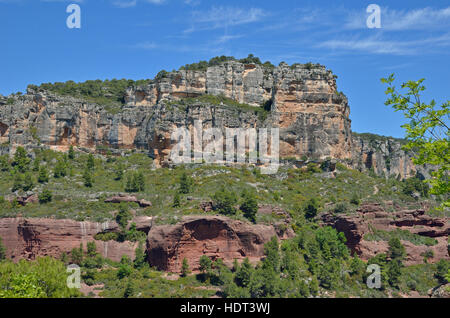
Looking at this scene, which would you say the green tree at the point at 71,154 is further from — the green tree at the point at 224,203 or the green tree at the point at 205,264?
the green tree at the point at 205,264

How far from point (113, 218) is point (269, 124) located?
38.7m

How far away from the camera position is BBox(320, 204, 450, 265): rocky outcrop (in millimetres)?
71750

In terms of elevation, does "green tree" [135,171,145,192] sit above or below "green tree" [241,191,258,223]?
above

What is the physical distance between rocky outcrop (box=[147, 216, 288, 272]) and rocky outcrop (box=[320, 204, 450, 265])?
43.1 ft

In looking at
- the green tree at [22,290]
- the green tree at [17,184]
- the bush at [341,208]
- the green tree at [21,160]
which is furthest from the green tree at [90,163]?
the green tree at [22,290]

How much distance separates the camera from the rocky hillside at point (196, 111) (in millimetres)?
94125

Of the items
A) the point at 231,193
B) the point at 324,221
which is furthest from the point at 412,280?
the point at 231,193

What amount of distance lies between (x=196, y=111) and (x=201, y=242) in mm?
33581

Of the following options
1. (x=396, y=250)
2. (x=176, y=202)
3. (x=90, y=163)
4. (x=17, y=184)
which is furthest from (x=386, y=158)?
(x=17, y=184)

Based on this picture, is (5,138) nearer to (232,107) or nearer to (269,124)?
(232,107)

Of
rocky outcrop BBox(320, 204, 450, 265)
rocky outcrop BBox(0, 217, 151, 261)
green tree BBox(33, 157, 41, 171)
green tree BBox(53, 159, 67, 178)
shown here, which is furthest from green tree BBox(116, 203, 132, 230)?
rocky outcrop BBox(320, 204, 450, 265)

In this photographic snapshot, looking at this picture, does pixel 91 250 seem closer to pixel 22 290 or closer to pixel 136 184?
pixel 136 184

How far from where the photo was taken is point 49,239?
220ft

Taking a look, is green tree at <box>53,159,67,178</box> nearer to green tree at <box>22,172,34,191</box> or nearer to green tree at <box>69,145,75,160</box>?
green tree at <box>22,172,34,191</box>
